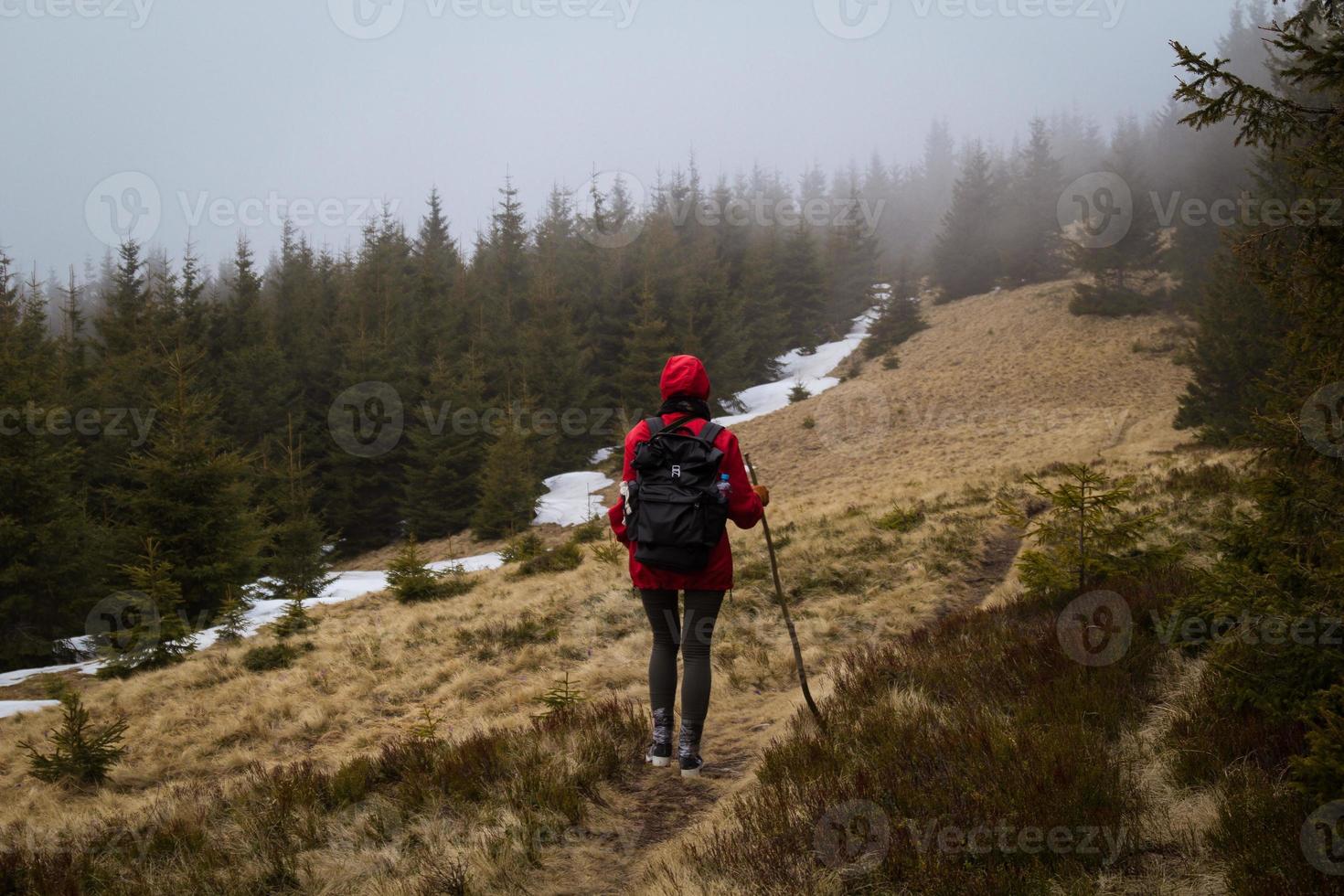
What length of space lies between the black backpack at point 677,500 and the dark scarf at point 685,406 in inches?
5.6

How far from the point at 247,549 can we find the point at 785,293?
39.8 meters

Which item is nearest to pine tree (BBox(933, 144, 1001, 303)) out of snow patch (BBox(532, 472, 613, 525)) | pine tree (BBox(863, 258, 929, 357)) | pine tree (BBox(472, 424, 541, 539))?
pine tree (BBox(863, 258, 929, 357))

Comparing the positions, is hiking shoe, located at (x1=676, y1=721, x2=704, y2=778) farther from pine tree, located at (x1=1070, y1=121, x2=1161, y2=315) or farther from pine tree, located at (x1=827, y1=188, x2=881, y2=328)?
pine tree, located at (x1=827, y1=188, x2=881, y2=328)

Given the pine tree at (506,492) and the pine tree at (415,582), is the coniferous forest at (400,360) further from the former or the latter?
the pine tree at (415,582)

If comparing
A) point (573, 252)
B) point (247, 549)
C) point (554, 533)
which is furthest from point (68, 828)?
point (573, 252)

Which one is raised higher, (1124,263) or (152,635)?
(1124,263)

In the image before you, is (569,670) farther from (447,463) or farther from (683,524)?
(447,463)

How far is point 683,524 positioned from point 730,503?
340 millimetres

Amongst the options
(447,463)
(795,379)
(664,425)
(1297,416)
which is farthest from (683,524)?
(795,379)

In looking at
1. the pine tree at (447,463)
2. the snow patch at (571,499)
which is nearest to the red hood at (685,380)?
the snow patch at (571,499)

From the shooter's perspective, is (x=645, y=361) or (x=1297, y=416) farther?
(x=645, y=361)

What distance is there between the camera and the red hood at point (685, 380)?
456cm

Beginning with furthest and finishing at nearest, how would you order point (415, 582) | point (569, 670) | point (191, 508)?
point (191, 508) < point (415, 582) < point (569, 670)

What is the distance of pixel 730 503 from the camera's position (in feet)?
14.2
